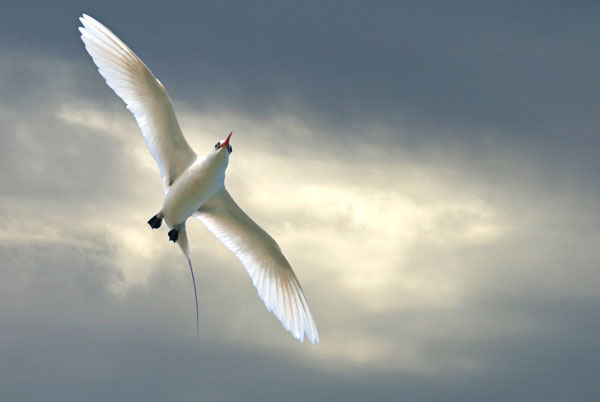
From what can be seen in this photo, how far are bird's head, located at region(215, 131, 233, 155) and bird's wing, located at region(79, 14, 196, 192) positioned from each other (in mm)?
935

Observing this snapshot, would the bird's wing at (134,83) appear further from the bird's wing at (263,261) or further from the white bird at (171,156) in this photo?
the bird's wing at (263,261)

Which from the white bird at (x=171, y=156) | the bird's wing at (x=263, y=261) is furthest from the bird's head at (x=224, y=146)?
the bird's wing at (x=263, y=261)

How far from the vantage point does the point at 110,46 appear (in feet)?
58.5

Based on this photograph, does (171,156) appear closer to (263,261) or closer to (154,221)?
(154,221)

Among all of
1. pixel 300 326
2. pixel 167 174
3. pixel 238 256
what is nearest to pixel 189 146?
pixel 167 174

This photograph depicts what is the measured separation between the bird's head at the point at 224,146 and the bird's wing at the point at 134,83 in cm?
93

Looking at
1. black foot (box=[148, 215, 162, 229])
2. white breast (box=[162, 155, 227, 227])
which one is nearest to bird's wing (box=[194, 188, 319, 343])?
white breast (box=[162, 155, 227, 227])

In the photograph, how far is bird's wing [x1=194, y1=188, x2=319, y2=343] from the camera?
63.5 ft

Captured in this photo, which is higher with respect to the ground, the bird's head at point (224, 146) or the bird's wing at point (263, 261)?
the bird's head at point (224, 146)

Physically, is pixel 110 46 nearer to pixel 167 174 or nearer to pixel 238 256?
pixel 167 174

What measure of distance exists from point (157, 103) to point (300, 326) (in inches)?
253

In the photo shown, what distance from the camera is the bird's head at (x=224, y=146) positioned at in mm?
17797

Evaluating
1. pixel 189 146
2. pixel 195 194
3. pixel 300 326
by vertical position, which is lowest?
pixel 300 326

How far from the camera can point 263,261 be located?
19.9m
